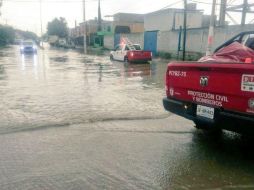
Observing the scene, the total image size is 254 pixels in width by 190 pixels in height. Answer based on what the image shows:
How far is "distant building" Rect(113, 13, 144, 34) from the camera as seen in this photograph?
191ft

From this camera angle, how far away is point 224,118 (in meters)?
4.27

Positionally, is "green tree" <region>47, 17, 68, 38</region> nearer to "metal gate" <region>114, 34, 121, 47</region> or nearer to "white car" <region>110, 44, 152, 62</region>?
"metal gate" <region>114, 34, 121, 47</region>

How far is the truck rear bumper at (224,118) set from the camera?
13.2 ft

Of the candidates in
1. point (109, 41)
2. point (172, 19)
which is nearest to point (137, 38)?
point (172, 19)

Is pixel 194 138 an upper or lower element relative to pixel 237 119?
lower

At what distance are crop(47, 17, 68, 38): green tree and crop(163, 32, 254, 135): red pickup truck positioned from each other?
324 feet

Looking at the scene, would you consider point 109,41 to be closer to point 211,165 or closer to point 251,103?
point 211,165

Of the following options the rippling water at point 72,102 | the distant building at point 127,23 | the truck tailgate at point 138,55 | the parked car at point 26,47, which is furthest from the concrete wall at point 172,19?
the rippling water at point 72,102

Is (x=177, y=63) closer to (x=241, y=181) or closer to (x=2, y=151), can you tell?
(x=241, y=181)

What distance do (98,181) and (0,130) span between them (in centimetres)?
286

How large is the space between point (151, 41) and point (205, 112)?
1142 inches

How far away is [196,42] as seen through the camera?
84.0 ft

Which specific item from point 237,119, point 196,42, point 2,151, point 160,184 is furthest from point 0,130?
point 196,42

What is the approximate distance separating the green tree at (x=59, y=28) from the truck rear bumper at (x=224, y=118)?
98.9 metres
